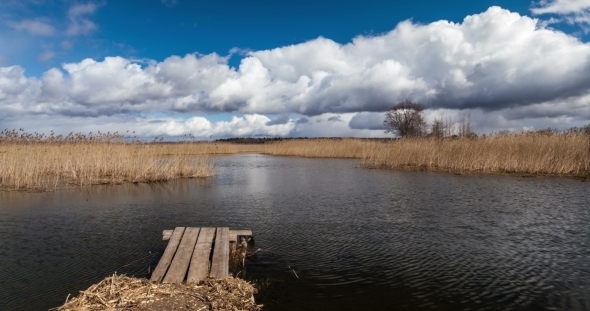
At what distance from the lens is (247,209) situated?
935 centimetres

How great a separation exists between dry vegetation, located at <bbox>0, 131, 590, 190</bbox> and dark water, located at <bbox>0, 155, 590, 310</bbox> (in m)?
2.71

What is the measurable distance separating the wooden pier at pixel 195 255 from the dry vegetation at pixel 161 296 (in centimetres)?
21

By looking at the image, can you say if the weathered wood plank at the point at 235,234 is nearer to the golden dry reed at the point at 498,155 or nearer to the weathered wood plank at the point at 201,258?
the weathered wood plank at the point at 201,258

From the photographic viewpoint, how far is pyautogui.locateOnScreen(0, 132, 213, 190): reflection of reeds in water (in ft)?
45.5

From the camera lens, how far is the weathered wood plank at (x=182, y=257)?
4.19 m

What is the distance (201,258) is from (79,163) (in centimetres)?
1274

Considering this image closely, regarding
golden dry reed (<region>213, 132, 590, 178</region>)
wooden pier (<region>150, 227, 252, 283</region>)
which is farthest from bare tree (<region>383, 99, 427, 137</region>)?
wooden pier (<region>150, 227, 252, 283</region>)

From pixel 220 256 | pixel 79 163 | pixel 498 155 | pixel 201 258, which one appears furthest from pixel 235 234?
pixel 498 155

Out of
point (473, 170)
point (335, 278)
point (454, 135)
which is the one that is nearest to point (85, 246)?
point (335, 278)

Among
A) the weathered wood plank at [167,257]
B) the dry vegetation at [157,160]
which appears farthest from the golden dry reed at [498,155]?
the weathered wood plank at [167,257]

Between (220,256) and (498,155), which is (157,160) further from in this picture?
(498,155)

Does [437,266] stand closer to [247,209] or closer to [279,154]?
[247,209]

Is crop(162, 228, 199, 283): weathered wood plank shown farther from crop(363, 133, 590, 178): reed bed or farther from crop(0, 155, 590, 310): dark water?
crop(363, 133, 590, 178): reed bed

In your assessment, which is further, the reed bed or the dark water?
the reed bed
